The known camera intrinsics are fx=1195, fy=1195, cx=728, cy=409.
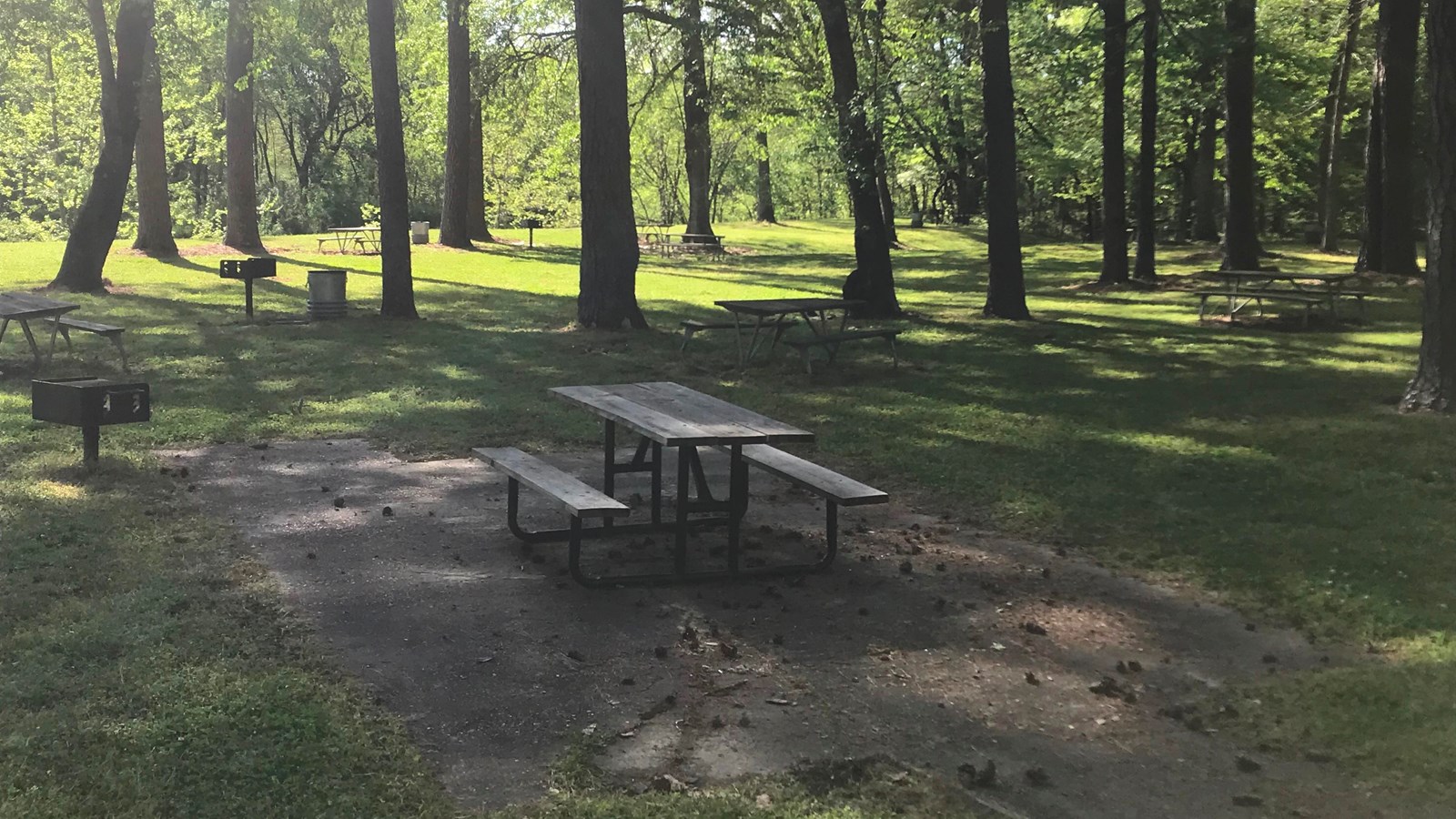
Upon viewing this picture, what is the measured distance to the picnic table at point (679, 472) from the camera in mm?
5121

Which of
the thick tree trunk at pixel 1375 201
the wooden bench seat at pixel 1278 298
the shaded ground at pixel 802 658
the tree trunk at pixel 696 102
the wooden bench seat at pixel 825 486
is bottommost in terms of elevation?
the shaded ground at pixel 802 658

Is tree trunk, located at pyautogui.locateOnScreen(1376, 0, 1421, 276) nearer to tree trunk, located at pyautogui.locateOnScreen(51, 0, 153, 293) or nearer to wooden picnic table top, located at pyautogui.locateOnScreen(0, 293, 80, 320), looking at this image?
wooden picnic table top, located at pyautogui.locateOnScreen(0, 293, 80, 320)

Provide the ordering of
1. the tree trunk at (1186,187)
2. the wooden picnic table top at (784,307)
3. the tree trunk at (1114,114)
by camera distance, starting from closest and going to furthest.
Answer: the wooden picnic table top at (784,307), the tree trunk at (1114,114), the tree trunk at (1186,187)

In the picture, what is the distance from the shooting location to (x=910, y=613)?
16.7 feet

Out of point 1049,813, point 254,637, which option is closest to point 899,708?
point 1049,813

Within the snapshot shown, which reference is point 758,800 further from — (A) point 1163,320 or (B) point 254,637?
(A) point 1163,320

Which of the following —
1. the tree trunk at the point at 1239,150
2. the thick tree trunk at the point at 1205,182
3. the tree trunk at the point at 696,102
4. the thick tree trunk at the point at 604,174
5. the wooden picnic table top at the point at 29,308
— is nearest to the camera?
the wooden picnic table top at the point at 29,308

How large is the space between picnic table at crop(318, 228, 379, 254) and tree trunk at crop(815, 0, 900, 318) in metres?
15.5

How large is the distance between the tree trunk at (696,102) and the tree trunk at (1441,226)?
1014 centimetres

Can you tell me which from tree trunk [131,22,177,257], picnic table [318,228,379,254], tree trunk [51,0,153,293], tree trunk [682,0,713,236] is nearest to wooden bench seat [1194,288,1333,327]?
tree trunk [682,0,713,236]

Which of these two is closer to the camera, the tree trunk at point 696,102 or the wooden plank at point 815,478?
Answer: the wooden plank at point 815,478

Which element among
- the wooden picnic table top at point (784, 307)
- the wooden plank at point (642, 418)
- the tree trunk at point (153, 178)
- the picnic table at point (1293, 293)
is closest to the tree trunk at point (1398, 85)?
the picnic table at point (1293, 293)

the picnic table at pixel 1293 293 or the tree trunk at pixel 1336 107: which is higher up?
the tree trunk at pixel 1336 107

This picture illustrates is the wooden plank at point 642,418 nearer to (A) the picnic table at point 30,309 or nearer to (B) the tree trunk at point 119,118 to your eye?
(A) the picnic table at point 30,309
